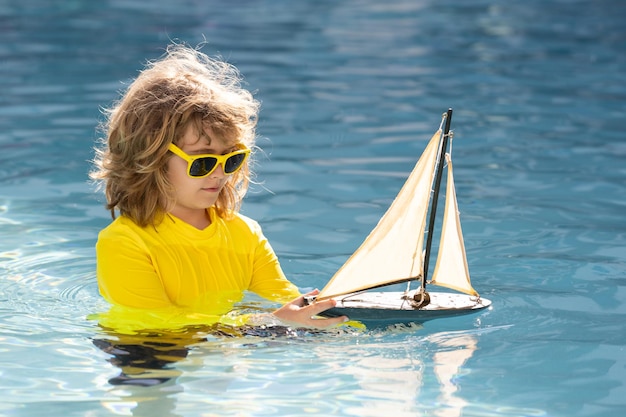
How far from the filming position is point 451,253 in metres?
3.53

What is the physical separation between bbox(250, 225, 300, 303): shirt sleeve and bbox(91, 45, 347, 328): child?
14 cm

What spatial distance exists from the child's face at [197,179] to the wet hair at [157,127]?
0.06 feet

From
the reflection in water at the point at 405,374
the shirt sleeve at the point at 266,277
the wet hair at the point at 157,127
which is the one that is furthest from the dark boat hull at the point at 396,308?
the wet hair at the point at 157,127

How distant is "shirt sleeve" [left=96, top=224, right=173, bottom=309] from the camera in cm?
353

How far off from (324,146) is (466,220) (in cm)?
190

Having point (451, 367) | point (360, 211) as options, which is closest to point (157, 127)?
point (451, 367)

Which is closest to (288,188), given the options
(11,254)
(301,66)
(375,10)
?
(11,254)

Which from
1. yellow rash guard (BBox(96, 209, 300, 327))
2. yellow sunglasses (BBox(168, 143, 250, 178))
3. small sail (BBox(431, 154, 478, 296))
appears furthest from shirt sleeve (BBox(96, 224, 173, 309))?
small sail (BBox(431, 154, 478, 296))

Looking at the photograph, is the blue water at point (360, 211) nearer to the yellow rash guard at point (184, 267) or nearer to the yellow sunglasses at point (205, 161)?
the yellow rash guard at point (184, 267)

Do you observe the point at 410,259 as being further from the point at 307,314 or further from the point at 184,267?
the point at 184,267

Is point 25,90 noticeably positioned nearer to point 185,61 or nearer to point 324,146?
point 324,146

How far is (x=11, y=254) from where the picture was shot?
4.91 m

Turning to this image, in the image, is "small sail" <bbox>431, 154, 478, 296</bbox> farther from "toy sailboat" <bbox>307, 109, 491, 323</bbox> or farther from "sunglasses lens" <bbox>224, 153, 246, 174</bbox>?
"sunglasses lens" <bbox>224, 153, 246, 174</bbox>

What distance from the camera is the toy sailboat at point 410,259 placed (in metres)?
3.41
